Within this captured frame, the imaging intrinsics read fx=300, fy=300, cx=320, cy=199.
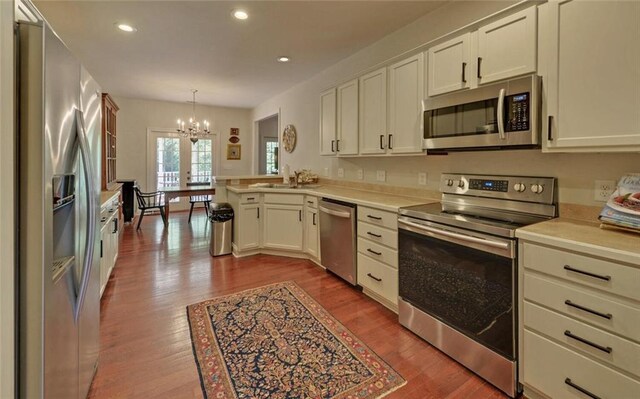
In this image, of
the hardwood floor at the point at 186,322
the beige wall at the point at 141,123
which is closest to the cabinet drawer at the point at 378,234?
the hardwood floor at the point at 186,322

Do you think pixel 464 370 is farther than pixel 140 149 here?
No

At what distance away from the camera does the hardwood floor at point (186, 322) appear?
65.9 inches

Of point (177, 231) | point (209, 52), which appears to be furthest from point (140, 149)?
point (209, 52)

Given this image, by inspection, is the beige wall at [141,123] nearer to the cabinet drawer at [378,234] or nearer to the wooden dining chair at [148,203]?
the wooden dining chair at [148,203]

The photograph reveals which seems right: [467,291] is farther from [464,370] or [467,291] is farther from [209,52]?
[209,52]

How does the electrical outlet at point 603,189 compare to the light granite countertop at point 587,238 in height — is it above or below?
above

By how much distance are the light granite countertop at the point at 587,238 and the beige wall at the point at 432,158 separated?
324 millimetres

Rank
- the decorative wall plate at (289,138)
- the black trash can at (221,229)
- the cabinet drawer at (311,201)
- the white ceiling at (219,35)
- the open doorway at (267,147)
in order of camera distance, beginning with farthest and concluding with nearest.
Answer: the open doorway at (267,147) < the decorative wall plate at (289,138) < the black trash can at (221,229) < the cabinet drawer at (311,201) < the white ceiling at (219,35)

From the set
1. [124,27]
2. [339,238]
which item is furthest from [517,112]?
[124,27]

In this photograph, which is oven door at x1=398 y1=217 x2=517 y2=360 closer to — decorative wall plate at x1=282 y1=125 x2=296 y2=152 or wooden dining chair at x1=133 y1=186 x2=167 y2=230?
decorative wall plate at x1=282 y1=125 x2=296 y2=152

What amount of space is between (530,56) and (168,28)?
3.23 metres

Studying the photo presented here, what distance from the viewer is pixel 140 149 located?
673 centimetres

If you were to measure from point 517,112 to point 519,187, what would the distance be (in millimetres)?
503

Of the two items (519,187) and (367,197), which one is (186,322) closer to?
(367,197)
